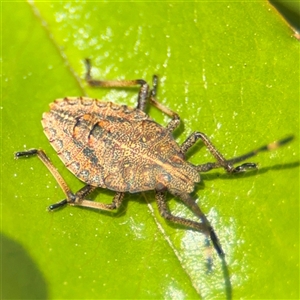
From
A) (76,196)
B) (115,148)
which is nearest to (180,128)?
(115,148)

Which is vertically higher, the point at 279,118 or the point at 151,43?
the point at 151,43

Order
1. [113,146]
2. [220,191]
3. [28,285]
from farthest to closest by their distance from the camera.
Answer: [113,146] → [220,191] → [28,285]

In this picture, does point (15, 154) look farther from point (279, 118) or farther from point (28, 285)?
point (279, 118)

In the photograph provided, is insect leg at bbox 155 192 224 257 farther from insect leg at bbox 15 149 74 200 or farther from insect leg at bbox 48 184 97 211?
insect leg at bbox 15 149 74 200

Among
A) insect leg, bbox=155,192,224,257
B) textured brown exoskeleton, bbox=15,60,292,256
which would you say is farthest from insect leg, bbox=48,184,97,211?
insect leg, bbox=155,192,224,257

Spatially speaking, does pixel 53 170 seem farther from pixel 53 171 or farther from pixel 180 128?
pixel 180 128

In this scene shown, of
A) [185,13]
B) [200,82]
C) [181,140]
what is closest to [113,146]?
[181,140]

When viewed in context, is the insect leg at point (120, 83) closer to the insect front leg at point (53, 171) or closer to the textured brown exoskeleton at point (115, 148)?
the textured brown exoskeleton at point (115, 148)
